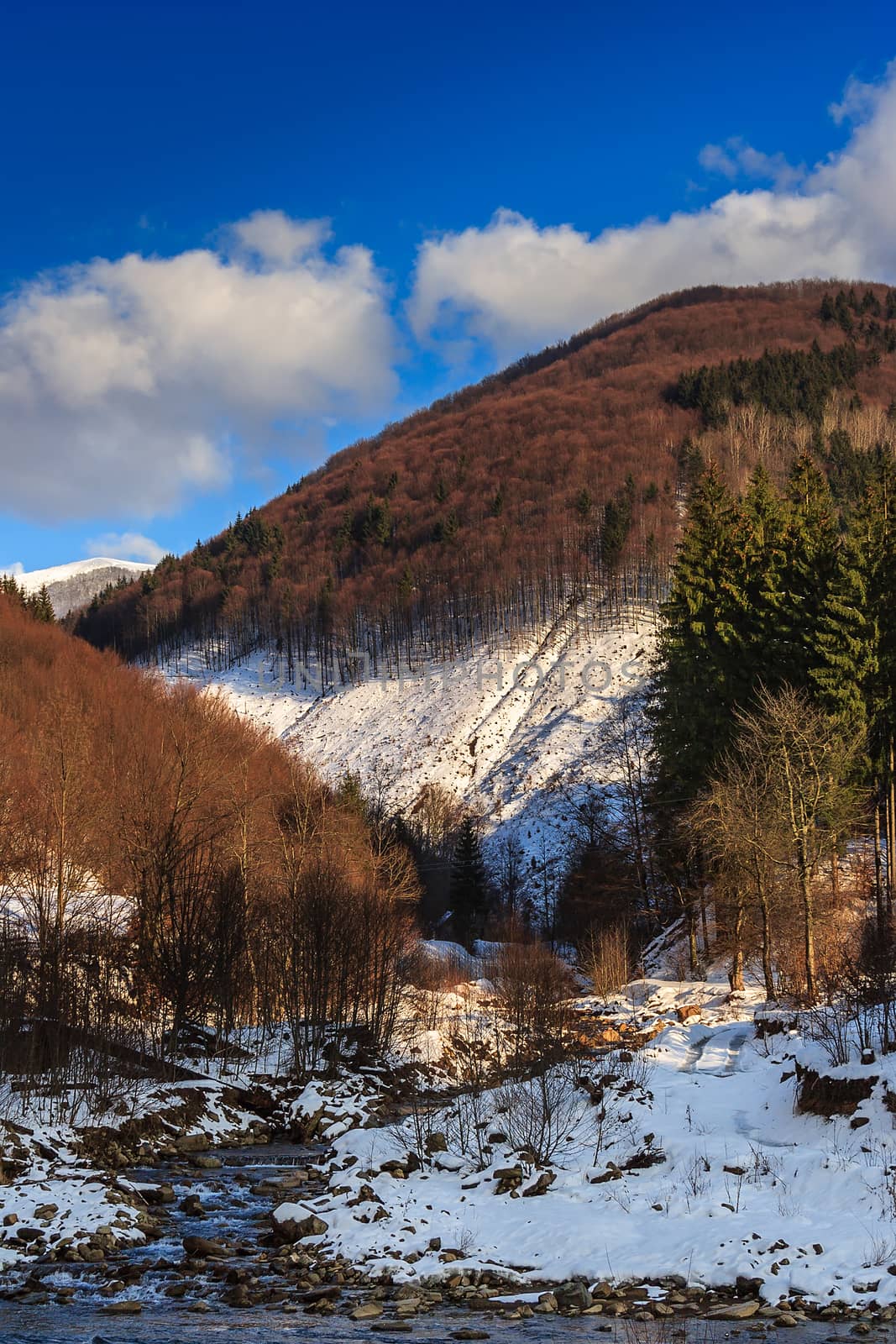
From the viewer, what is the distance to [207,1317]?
12.6 m

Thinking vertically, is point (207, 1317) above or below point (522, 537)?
below

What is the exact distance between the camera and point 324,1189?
1914 centimetres

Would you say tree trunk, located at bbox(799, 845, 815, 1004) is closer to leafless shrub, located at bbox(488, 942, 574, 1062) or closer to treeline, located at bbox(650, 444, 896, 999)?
treeline, located at bbox(650, 444, 896, 999)

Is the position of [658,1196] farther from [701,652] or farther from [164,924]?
[701,652]

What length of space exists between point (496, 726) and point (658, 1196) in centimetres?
9903

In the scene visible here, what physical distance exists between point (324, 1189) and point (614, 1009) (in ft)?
76.7

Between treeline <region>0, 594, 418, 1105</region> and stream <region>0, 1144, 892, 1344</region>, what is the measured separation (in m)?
9.35

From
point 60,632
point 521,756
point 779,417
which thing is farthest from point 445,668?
point 779,417

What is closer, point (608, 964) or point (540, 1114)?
A: point (540, 1114)

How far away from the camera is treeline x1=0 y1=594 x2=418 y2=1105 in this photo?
26.6m

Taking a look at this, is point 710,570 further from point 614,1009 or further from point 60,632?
point 60,632

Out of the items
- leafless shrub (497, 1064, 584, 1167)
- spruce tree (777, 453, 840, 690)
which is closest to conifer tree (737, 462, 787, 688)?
spruce tree (777, 453, 840, 690)

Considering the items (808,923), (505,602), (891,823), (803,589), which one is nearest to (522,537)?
(505,602)

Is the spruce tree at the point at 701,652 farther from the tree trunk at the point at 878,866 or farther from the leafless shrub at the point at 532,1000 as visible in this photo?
the leafless shrub at the point at 532,1000
